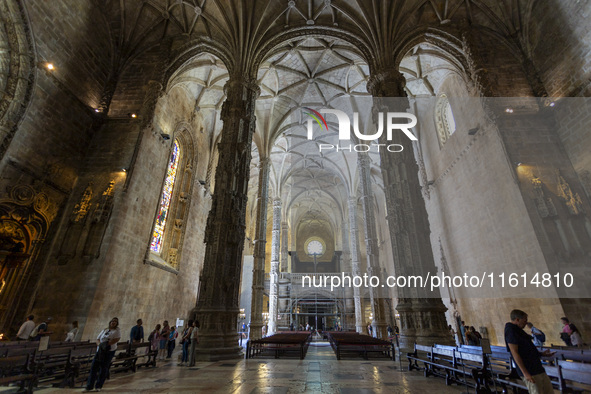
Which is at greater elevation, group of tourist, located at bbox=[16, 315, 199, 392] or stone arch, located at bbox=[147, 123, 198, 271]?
Result: stone arch, located at bbox=[147, 123, 198, 271]

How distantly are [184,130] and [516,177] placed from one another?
1559 cm

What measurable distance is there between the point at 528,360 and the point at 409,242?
566 cm

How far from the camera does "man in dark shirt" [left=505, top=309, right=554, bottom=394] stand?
2.73m

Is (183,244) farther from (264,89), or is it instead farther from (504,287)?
(504,287)

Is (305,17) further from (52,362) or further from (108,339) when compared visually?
(52,362)

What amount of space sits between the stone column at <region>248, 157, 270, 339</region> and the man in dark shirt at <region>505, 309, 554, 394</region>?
14436 millimetres

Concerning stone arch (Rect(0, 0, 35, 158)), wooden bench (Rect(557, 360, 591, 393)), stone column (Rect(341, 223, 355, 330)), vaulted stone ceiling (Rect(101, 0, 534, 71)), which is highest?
vaulted stone ceiling (Rect(101, 0, 534, 71))

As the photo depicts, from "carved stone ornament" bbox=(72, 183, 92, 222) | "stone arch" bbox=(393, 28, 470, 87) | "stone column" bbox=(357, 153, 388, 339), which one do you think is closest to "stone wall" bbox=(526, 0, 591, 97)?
"stone arch" bbox=(393, 28, 470, 87)

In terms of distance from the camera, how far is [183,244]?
1539cm

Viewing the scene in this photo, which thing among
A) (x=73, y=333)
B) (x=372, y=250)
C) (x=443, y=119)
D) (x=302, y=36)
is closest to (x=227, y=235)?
(x=73, y=333)

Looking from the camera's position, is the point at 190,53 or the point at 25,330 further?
the point at 190,53

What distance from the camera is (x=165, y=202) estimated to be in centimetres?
1447

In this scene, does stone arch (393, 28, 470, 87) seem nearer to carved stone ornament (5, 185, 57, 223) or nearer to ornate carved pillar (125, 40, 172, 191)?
ornate carved pillar (125, 40, 172, 191)

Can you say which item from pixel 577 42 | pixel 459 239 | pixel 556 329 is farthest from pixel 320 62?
pixel 556 329
